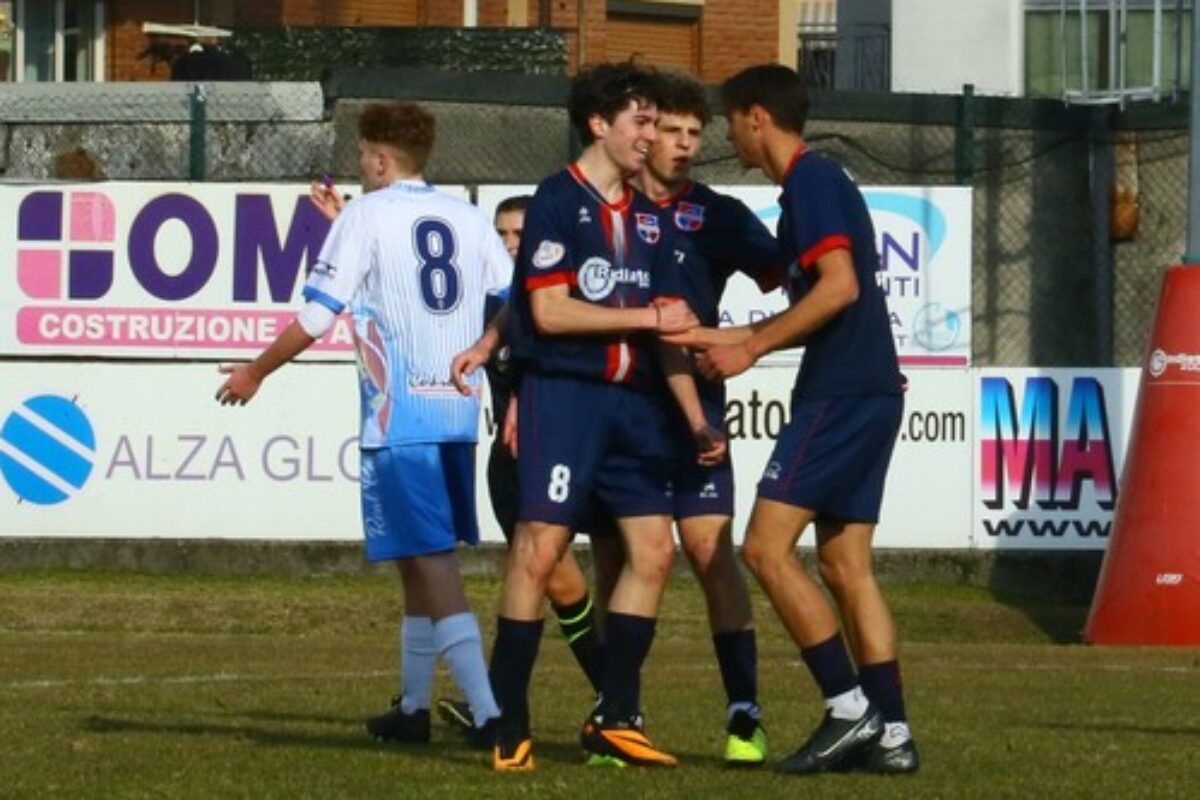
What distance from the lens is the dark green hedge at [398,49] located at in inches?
1253

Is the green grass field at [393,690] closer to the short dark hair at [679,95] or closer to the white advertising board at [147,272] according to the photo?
the white advertising board at [147,272]

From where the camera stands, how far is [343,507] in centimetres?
2109

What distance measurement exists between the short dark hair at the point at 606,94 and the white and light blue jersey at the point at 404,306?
2.79 ft

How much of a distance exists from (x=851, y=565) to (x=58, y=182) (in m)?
12.9

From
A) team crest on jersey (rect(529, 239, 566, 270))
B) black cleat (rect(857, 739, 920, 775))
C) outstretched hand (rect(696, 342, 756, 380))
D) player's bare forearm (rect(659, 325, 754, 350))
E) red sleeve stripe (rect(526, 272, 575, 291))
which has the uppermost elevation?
team crest on jersey (rect(529, 239, 566, 270))

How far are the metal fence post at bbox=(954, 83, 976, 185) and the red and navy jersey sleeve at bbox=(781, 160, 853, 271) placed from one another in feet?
45.0

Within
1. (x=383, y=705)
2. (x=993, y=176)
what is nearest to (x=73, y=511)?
(x=993, y=176)

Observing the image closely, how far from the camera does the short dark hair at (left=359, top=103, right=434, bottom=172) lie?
10234 mm

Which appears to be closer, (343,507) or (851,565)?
(851,565)

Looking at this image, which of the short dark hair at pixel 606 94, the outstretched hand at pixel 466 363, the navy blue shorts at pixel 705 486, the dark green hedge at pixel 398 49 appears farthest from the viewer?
the dark green hedge at pixel 398 49

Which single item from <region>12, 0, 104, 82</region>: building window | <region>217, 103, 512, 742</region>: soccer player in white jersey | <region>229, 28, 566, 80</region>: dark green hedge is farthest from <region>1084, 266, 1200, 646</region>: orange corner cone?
<region>12, 0, 104, 82</region>: building window

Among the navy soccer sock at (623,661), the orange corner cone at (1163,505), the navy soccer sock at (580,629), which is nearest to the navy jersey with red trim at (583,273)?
the navy soccer sock at (623,661)

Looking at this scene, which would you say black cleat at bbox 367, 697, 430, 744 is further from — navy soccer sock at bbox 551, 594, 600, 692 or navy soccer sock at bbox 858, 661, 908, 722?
navy soccer sock at bbox 858, 661, 908, 722

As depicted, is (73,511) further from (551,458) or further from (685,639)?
(551,458)
